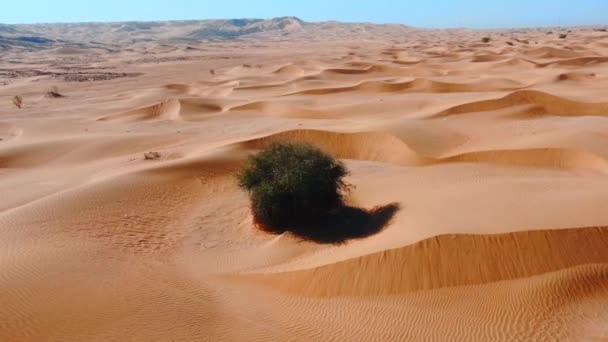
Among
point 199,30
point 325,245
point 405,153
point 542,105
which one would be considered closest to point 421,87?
point 542,105

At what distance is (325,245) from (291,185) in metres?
1.32

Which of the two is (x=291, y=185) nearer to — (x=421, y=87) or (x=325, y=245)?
(x=325, y=245)

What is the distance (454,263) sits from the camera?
23.9 feet

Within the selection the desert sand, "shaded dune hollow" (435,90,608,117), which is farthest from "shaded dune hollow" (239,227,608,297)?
"shaded dune hollow" (435,90,608,117)

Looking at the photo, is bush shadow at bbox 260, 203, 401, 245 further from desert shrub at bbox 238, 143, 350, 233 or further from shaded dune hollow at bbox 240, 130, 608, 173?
shaded dune hollow at bbox 240, 130, 608, 173

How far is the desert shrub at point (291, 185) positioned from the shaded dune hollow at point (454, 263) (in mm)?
2329

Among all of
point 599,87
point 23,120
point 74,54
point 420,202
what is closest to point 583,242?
point 420,202

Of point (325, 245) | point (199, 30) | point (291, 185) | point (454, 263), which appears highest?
point (199, 30)

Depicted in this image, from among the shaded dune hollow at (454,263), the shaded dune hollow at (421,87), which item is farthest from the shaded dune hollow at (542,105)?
the shaded dune hollow at (454,263)

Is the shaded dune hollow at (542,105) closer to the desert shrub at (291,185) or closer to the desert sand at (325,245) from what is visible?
the desert sand at (325,245)

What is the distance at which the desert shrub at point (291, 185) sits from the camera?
32.1 ft

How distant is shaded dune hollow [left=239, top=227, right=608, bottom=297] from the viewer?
7.12 m

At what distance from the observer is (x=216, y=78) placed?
37875mm

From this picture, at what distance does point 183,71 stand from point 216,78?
7.81 m
